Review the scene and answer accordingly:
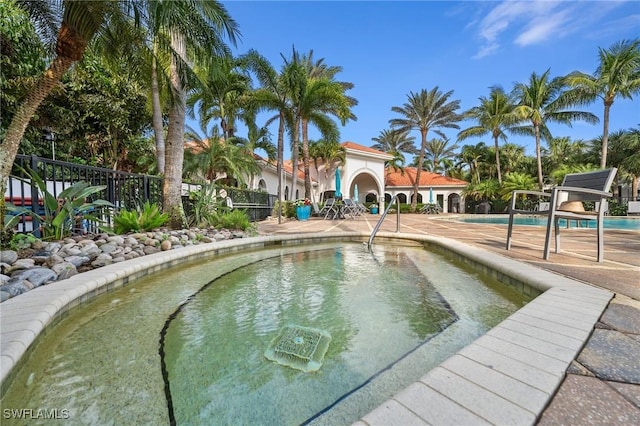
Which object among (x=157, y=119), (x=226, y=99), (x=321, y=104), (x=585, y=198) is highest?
(x=226, y=99)

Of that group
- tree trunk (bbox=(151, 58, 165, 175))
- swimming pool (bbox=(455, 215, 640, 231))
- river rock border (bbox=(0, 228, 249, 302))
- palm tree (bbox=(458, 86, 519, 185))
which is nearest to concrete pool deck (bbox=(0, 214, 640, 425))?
river rock border (bbox=(0, 228, 249, 302))

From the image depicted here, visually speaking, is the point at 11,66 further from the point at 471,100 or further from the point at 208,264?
the point at 471,100

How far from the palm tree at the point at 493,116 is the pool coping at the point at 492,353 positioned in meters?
24.4

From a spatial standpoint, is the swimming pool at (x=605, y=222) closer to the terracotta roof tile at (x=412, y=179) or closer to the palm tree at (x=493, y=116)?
the palm tree at (x=493, y=116)

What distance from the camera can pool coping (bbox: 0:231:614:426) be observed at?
0.91 meters

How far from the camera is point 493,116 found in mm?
23219

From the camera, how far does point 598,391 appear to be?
1019 mm

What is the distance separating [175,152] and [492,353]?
22.7ft

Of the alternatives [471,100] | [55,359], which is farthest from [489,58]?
[471,100]

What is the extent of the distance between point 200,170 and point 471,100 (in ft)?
76.4

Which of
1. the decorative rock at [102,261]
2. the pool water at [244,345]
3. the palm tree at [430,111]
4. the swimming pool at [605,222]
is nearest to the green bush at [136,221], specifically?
the decorative rock at [102,261]

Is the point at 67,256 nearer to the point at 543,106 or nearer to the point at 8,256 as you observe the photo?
the point at 8,256

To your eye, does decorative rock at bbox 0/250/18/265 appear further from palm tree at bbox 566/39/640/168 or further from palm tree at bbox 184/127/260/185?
palm tree at bbox 566/39/640/168

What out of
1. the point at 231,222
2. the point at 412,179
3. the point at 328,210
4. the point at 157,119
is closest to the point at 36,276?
the point at 231,222
